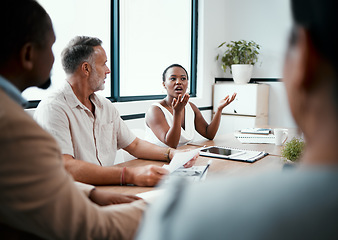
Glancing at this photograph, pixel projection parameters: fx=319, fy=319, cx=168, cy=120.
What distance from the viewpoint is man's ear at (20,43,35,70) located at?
2.74 ft

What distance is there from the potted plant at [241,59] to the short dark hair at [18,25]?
13.3ft

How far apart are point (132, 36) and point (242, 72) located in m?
1.76

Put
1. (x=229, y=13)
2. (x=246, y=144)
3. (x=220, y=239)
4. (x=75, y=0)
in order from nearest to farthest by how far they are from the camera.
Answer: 1. (x=220, y=239)
2. (x=246, y=144)
3. (x=75, y=0)
4. (x=229, y=13)

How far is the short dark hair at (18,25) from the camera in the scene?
78 centimetres

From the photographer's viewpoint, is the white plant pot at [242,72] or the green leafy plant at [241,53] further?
the green leafy plant at [241,53]

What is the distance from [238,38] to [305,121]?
492 cm

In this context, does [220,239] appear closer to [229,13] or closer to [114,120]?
[114,120]

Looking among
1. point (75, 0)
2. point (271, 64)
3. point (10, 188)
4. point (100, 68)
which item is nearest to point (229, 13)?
point (271, 64)

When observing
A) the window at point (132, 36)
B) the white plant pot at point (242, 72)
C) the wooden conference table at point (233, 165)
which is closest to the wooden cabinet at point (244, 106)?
the white plant pot at point (242, 72)

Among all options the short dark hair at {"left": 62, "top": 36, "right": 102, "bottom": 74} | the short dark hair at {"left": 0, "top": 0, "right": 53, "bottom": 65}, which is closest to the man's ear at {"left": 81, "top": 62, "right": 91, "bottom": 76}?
the short dark hair at {"left": 62, "top": 36, "right": 102, "bottom": 74}

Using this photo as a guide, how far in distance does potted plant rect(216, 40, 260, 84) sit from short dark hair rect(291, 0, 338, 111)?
4.39m

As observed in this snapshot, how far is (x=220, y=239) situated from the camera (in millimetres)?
349

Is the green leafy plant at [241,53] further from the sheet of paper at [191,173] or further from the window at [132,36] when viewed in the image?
the sheet of paper at [191,173]

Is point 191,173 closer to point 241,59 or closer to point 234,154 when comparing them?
point 234,154
